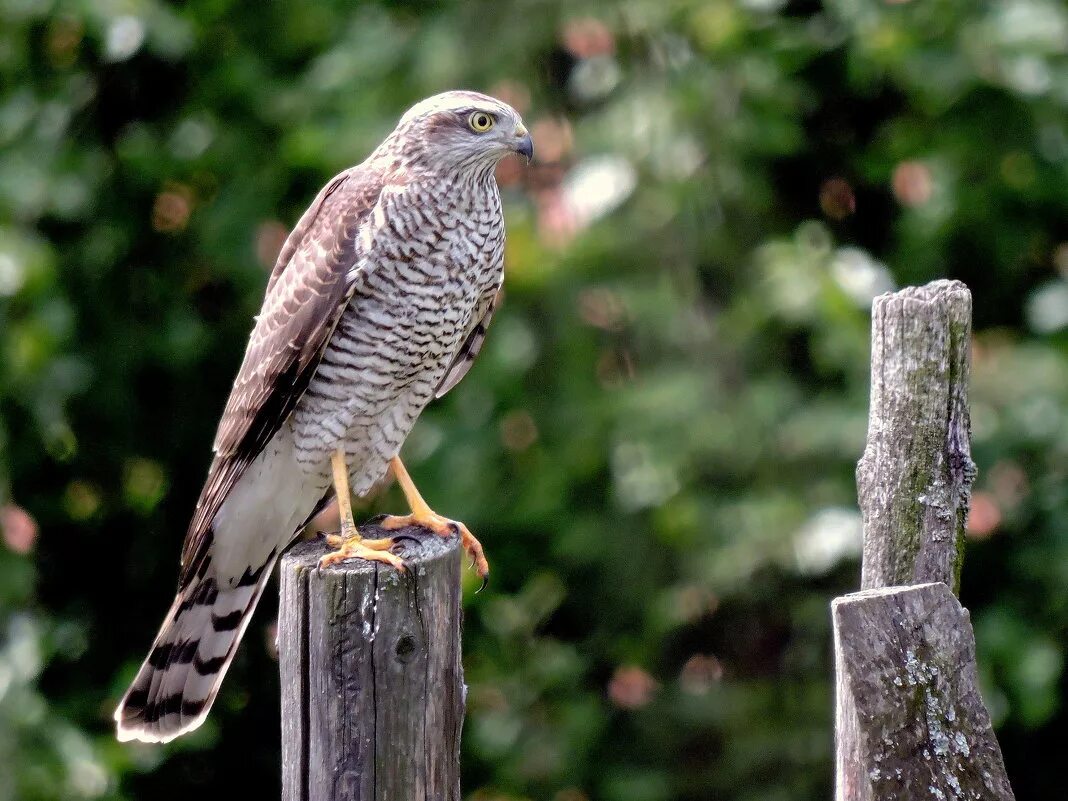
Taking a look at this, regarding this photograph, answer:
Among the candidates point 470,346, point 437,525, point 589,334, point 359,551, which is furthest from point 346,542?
point 589,334

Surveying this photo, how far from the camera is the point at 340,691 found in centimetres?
245

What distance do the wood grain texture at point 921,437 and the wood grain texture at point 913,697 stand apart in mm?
235

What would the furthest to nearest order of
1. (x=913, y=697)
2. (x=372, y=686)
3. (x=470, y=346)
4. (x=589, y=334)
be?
(x=589, y=334), (x=470, y=346), (x=372, y=686), (x=913, y=697)

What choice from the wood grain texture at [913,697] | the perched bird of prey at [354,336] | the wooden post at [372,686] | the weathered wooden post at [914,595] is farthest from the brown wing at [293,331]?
the wood grain texture at [913,697]

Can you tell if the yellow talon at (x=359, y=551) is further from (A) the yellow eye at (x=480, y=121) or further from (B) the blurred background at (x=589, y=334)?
(B) the blurred background at (x=589, y=334)

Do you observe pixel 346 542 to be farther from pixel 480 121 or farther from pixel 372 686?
pixel 480 121

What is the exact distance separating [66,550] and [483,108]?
3.30m

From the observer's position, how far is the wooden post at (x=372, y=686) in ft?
→ 7.97

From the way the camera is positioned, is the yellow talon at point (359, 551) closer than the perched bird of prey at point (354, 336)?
Yes

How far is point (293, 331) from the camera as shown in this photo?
3.63 metres

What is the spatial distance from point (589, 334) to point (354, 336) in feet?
6.95

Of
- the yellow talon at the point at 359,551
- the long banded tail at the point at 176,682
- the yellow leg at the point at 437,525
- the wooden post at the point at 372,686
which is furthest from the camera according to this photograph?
the long banded tail at the point at 176,682

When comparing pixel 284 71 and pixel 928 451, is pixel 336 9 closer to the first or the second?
pixel 284 71

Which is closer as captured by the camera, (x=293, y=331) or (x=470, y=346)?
(x=293, y=331)
